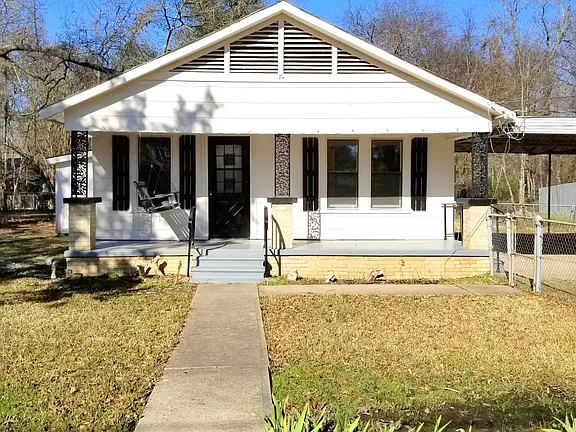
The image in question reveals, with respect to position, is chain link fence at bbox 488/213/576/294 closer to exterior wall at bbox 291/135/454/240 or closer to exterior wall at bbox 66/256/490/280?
exterior wall at bbox 66/256/490/280

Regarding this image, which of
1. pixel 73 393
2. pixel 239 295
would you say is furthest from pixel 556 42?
pixel 73 393

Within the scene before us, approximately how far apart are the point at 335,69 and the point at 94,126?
15.5ft

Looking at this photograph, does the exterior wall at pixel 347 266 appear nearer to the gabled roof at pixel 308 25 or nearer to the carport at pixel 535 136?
the carport at pixel 535 136

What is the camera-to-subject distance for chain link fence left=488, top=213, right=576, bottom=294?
355 inches

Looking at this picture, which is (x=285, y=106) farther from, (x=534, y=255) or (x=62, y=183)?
(x=62, y=183)

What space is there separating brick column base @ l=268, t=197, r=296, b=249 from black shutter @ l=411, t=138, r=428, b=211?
9.76 ft

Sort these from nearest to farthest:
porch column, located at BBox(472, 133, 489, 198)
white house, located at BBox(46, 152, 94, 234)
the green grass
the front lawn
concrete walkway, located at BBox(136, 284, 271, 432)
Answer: concrete walkway, located at BBox(136, 284, 271, 432), the green grass, the front lawn, porch column, located at BBox(472, 133, 489, 198), white house, located at BBox(46, 152, 94, 234)

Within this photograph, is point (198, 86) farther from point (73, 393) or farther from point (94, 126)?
point (73, 393)

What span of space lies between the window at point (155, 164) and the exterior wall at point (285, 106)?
1.13 metres

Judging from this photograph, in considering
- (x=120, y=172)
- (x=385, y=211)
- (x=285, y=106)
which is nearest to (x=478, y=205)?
(x=385, y=211)

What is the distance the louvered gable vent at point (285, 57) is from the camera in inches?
434

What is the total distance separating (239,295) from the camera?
28.6 feet

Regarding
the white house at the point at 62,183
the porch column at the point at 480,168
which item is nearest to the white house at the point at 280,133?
the porch column at the point at 480,168

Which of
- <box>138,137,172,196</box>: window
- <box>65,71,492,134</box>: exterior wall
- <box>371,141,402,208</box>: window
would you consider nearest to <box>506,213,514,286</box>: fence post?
<box>65,71,492,134</box>: exterior wall
